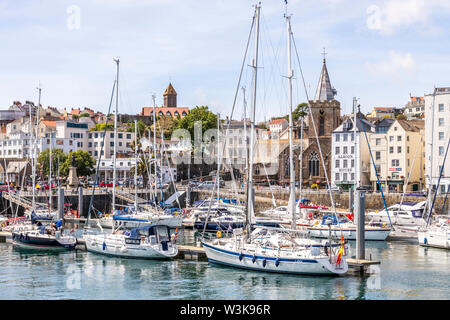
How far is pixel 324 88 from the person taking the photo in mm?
108312

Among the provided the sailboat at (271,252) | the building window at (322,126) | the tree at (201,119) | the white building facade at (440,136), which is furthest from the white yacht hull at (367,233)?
the tree at (201,119)

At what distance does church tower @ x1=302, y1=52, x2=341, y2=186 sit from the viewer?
101 m

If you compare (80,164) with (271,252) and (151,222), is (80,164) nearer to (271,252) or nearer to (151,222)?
(151,222)

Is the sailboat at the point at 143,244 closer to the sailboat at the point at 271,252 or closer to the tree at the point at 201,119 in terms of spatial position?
the sailboat at the point at 271,252

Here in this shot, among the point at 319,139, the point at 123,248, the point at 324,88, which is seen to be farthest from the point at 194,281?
the point at 324,88

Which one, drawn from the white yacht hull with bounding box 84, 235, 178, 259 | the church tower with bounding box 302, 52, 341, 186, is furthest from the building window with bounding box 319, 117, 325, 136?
the white yacht hull with bounding box 84, 235, 178, 259

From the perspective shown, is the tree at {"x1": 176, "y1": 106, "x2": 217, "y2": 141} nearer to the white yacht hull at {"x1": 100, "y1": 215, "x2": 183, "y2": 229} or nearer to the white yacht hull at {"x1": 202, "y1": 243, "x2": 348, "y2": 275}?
the white yacht hull at {"x1": 100, "y1": 215, "x2": 183, "y2": 229}

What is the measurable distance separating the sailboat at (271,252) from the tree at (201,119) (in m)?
94.0

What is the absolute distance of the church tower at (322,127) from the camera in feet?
331
